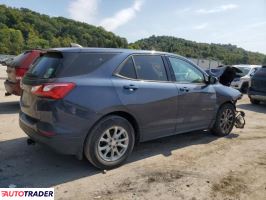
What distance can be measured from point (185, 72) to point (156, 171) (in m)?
2.11

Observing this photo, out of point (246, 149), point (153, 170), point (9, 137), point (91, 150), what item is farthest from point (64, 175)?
point (246, 149)

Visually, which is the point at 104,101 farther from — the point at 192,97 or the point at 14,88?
the point at 14,88

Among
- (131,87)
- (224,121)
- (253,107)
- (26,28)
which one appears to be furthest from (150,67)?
(26,28)

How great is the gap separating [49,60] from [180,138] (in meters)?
3.27

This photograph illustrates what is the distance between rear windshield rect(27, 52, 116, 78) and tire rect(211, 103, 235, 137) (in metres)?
3.05

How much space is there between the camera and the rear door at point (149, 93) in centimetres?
496

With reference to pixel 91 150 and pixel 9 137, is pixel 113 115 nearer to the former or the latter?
pixel 91 150

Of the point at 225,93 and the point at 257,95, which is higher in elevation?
the point at 225,93

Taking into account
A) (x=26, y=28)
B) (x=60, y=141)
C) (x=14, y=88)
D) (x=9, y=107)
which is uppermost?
(x=26, y=28)

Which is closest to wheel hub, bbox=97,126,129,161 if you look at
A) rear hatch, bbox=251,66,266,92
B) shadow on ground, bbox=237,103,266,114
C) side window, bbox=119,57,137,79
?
side window, bbox=119,57,137,79

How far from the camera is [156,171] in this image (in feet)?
16.0

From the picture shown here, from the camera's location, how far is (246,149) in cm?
623

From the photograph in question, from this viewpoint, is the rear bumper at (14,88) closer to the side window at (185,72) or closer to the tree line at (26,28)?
the side window at (185,72)

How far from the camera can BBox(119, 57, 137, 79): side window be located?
16.4 ft
